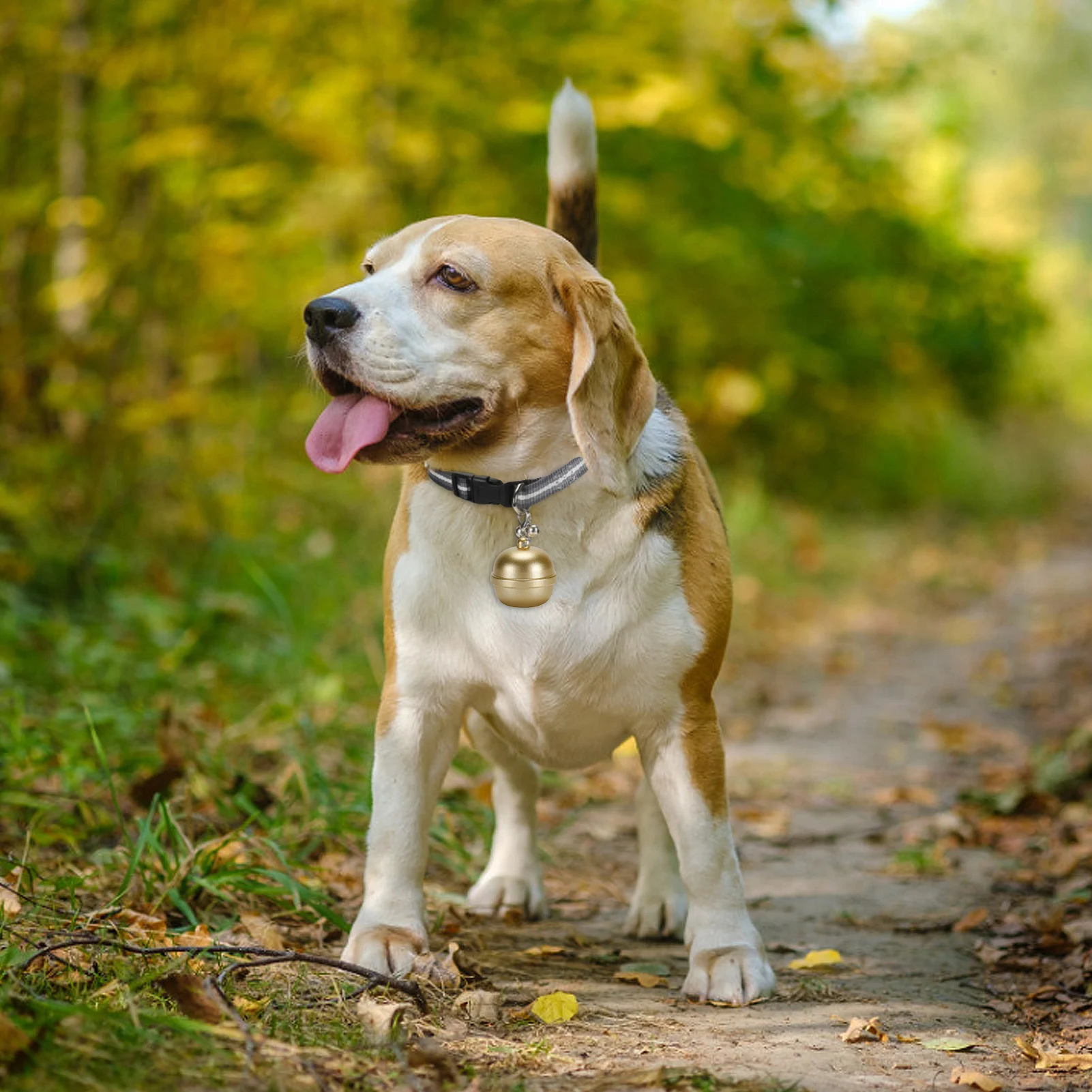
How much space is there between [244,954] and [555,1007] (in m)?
0.64

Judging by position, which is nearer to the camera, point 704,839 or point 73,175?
point 704,839

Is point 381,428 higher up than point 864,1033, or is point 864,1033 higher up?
point 381,428

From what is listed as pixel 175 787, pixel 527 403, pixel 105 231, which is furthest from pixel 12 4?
pixel 527 403

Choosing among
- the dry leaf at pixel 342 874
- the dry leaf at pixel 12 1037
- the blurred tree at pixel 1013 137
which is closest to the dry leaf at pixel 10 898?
the dry leaf at pixel 12 1037

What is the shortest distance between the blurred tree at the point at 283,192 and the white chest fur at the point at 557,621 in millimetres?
2790

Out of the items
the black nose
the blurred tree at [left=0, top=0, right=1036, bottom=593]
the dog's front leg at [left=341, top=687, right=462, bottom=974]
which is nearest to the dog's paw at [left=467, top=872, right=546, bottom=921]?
the dog's front leg at [left=341, top=687, right=462, bottom=974]

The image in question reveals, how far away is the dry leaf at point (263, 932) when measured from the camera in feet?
10.1

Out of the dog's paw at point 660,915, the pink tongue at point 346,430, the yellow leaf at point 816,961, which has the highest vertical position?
the pink tongue at point 346,430

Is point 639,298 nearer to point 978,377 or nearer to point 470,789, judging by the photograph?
point 470,789

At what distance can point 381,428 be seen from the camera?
2.93m

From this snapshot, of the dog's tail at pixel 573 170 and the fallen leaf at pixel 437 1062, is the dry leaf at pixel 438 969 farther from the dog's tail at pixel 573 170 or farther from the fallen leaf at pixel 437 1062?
the dog's tail at pixel 573 170

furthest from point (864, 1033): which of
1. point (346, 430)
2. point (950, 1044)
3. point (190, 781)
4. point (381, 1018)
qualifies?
point (190, 781)

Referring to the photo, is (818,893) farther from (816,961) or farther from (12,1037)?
(12,1037)

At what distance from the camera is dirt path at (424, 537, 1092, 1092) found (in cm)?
261
